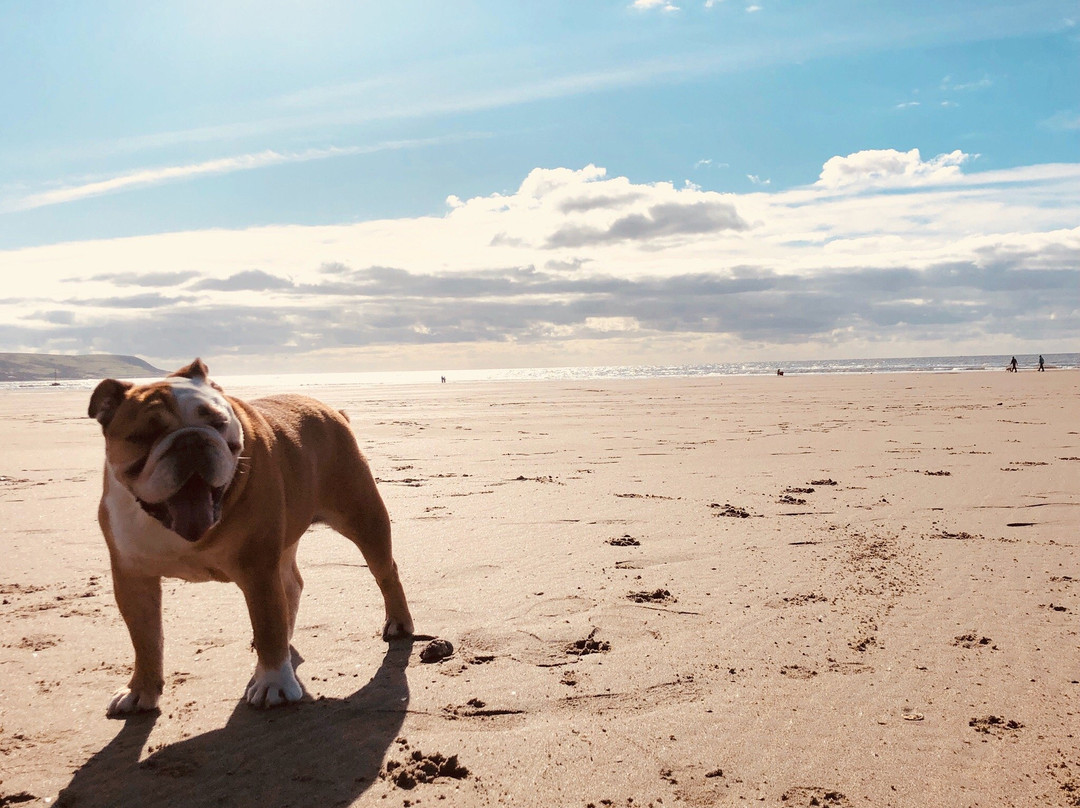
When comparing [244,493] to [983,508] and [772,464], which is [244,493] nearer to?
[983,508]

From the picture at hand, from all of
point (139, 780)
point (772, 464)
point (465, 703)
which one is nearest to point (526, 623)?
point (465, 703)

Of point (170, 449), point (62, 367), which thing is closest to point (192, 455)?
point (170, 449)

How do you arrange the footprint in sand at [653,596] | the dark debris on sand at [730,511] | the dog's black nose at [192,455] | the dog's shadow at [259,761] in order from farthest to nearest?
the dark debris on sand at [730,511], the footprint in sand at [653,596], the dog's black nose at [192,455], the dog's shadow at [259,761]

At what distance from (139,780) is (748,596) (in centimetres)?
325

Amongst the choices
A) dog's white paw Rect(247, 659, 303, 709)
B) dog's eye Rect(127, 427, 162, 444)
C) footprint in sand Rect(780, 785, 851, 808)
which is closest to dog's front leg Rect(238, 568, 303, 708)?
dog's white paw Rect(247, 659, 303, 709)

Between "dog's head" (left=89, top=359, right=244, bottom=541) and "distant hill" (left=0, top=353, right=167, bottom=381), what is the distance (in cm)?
14889

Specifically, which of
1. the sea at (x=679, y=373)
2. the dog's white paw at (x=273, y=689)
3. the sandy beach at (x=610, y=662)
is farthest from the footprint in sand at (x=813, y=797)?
the sea at (x=679, y=373)

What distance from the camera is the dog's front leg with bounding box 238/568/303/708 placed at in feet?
10.8

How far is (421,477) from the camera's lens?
9.55 meters

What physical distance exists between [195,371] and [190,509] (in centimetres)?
69

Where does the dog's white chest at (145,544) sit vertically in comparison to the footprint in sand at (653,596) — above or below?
above

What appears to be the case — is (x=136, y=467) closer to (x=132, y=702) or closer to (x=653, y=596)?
(x=132, y=702)

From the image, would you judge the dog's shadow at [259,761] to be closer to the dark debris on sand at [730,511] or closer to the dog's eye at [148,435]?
the dog's eye at [148,435]

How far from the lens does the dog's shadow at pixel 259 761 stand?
266 cm
